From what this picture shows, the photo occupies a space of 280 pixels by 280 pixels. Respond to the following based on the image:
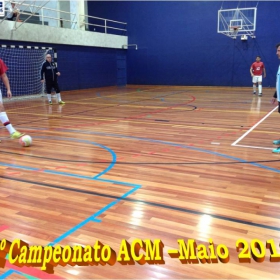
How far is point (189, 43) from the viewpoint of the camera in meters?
18.1

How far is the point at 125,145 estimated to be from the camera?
5.27 metres

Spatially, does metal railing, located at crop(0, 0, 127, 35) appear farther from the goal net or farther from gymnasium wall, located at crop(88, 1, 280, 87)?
the goal net

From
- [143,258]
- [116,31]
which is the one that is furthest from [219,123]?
[116,31]

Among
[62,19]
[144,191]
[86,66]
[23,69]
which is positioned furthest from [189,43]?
[144,191]

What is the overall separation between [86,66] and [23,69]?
13.9 feet

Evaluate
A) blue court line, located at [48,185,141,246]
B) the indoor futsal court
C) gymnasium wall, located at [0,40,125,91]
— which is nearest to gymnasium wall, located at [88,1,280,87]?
gymnasium wall, located at [0,40,125,91]

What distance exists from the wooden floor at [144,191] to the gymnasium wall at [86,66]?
9205mm

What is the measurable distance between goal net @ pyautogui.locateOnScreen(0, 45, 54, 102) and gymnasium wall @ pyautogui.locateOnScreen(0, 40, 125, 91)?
1.38ft

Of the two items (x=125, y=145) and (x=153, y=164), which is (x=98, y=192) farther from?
(x=125, y=145)

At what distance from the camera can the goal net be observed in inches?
485

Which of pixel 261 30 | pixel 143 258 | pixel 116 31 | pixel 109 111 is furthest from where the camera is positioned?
pixel 116 31

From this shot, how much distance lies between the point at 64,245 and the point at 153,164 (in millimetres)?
2093

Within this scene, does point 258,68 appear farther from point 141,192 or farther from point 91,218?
point 91,218

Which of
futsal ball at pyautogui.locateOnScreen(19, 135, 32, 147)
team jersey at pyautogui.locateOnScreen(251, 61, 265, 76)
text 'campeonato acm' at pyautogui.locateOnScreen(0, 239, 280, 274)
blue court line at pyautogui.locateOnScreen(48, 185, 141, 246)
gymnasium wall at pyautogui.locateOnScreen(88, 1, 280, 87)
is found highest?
gymnasium wall at pyautogui.locateOnScreen(88, 1, 280, 87)
